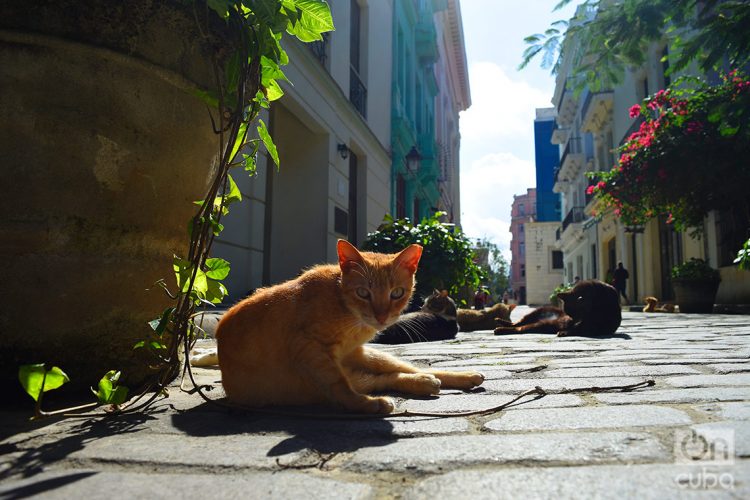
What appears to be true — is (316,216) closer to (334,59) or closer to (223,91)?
(334,59)

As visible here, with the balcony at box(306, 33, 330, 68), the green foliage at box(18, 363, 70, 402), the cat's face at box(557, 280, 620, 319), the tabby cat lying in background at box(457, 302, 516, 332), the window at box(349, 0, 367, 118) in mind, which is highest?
the window at box(349, 0, 367, 118)

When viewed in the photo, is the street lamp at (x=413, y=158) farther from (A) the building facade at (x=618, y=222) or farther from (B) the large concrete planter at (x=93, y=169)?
(B) the large concrete planter at (x=93, y=169)

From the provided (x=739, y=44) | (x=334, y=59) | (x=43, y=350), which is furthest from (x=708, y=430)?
(x=334, y=59)

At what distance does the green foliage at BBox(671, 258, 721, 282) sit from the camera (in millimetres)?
11031

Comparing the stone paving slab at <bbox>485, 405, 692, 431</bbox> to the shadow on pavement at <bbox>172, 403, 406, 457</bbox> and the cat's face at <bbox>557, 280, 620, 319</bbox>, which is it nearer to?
the shadow on pavement at <bbox>172, 403, 406, 457</bbox>

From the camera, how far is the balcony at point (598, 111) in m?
22.6

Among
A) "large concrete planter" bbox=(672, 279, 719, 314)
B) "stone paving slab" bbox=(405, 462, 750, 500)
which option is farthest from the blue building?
"stone paving slab" bbox=(405, 462, 750, 500)

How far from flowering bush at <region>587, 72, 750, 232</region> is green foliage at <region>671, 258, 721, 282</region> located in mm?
902

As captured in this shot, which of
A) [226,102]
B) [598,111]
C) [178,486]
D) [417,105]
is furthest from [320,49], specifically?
[598,111]

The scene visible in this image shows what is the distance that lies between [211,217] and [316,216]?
7.21 metres

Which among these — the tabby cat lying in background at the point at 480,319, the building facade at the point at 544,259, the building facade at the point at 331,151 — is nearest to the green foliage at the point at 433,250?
the tabby cat lying in background at the point at 480,319

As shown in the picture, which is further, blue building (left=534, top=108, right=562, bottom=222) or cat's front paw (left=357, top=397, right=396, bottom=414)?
blue building (left=534, top=108, right=562, bottom=222)

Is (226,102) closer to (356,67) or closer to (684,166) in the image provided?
(684,166)

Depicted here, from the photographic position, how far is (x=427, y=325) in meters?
5.46
